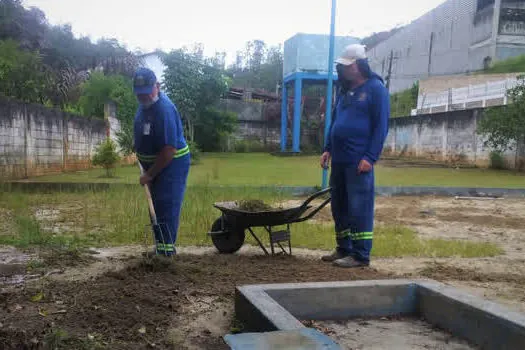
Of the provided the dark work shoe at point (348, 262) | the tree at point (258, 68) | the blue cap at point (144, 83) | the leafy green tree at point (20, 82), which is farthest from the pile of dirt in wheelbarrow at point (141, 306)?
the tree at point (258, 68)

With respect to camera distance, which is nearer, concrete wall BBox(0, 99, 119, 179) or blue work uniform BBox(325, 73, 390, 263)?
blue work uniform BBox(325, 73, 390, 263)

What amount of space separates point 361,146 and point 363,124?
179mm

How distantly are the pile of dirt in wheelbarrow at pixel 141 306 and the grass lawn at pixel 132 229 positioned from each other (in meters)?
1.40

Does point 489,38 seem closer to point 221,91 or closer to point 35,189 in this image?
point 221,91

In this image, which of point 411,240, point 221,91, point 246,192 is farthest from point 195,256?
point 221,91

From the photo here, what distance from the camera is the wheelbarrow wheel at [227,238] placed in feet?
14.8

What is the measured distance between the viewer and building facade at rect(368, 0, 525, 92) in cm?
2456

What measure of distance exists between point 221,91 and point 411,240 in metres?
19.9

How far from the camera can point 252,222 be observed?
4137mm

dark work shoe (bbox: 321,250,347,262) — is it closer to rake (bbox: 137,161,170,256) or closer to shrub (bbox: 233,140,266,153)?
rake (bbox: 137,161,170,256)

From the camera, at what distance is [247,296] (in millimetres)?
2594

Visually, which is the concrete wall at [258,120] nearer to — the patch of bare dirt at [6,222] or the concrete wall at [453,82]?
the concrete wall at [453,82]

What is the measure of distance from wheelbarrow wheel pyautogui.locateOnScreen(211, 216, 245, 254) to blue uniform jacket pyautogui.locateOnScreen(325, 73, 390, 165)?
115 cm

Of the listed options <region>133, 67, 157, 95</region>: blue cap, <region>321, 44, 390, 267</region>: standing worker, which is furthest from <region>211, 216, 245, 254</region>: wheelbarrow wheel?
<region>133, 67, 157, 95</region>: blue cap
